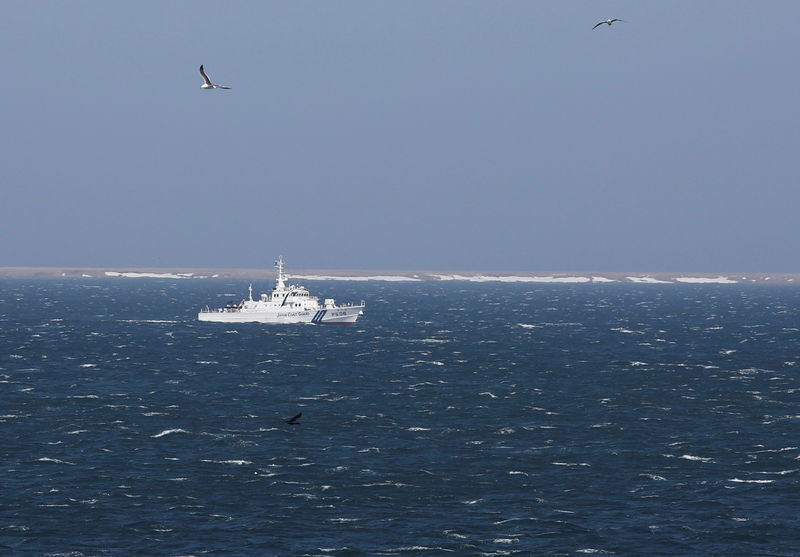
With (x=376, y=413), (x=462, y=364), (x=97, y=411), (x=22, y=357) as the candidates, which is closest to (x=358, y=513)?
(x=376, y=413)

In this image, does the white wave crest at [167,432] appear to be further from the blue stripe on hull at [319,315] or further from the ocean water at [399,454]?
the blue stripe on hull at [319,315]

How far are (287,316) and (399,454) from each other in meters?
116

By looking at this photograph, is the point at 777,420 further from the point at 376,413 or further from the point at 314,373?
the point at 314,373

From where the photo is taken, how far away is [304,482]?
4903 centimetres

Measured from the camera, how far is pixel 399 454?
55.9 meters

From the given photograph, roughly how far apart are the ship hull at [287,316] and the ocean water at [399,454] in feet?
181

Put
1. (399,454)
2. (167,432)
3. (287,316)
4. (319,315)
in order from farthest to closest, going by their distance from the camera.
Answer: (287,316)
(319,315)
(167,432)
(399,454)

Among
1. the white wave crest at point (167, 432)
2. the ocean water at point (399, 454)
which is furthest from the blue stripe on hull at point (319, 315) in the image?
the white wave crest at point (167, 432)

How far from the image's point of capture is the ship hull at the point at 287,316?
170 m

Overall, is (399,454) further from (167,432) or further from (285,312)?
(285,312)

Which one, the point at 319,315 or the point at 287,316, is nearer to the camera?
the point at 319,315

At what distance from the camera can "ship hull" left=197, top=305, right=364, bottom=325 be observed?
170m

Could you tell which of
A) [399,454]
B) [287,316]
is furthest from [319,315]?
[399,454]

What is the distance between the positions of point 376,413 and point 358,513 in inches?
1051
